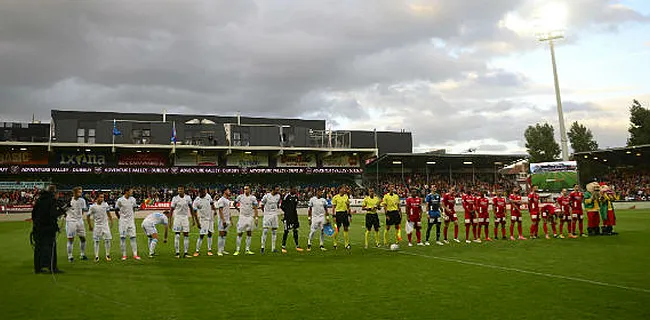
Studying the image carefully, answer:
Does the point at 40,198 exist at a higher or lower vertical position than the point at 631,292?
higher

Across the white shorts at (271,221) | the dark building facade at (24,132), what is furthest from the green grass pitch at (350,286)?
the dark building facade at (24,132)

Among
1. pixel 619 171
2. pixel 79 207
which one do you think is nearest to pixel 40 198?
pixel 79 207

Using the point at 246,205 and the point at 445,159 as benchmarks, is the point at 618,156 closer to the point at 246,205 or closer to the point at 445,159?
the point at 445,159

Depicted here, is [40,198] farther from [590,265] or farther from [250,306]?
[590,265]

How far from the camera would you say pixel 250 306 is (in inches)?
329

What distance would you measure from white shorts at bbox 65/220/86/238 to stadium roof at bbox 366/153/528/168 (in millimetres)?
42010

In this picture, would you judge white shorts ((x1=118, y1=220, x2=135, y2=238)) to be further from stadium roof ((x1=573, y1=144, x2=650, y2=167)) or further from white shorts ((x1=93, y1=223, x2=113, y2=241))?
stadium roof ((x1=573, y1=144, x2=650, y2=167))

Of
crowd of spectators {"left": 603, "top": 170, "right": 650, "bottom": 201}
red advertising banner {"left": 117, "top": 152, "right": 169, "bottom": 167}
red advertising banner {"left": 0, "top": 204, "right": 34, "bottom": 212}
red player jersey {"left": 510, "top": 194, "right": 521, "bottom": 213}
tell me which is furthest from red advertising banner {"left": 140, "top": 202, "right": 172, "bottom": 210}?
crowd of spectators {"left": 603, "top": 170, "right": 650, "bottom": 201}

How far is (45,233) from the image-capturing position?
42.4ft

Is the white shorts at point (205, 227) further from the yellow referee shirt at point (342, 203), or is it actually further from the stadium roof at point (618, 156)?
the stadium roof at point (618, 156)

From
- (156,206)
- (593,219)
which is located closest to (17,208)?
(156,206)

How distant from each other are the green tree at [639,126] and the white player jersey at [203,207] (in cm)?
7815

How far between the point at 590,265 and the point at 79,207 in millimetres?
15731

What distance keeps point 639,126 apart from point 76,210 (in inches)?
3317
